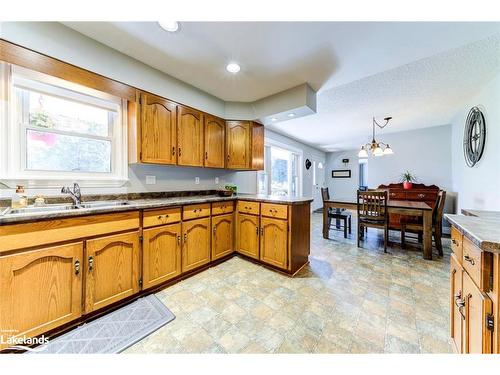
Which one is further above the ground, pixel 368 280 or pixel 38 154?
pixel 38 154

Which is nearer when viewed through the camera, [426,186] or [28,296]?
[28,296]

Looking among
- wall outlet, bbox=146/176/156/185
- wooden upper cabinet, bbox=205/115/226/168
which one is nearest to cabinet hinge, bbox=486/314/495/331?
wooden upper cabinet, bbox=205/115/226/168

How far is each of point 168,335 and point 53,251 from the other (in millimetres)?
995

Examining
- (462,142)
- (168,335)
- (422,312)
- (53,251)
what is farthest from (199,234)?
(462,142)

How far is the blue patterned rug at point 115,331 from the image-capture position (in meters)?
1.24

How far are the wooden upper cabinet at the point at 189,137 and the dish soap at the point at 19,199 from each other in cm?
132

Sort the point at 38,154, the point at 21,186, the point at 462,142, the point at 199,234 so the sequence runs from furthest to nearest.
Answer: the point at 462,142, the point at 199,234, the point at 38,154, the point at 21,186

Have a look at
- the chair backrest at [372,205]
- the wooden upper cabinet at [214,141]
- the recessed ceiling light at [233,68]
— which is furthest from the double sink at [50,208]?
the chair backrest at [372,205]

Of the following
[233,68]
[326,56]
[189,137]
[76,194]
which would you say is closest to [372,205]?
[326,56]

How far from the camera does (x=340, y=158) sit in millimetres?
7633

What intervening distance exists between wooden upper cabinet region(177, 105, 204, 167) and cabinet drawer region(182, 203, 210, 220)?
1.98 feet

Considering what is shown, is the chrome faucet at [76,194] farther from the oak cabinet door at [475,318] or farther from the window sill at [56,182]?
the oak cabinet door at [475,318]

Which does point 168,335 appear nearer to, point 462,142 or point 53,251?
point 53,251
